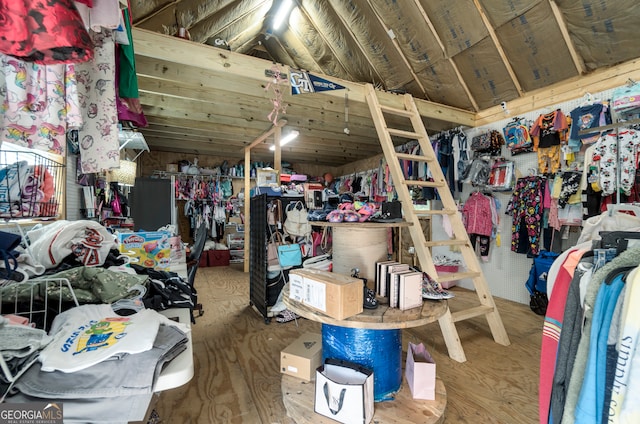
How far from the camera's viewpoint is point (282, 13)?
148 inches

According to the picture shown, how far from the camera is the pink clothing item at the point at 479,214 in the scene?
3958 mm

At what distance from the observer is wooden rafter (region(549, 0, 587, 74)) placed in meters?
2.68

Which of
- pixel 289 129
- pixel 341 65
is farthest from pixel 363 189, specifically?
pixel 341 65

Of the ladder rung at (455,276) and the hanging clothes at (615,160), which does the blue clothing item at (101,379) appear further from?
the hanging clothes at (615,160)

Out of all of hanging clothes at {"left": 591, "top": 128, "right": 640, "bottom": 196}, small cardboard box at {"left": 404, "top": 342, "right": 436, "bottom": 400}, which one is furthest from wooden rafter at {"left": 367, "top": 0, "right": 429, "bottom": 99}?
small cardboard box at {"left": 404, "top": 342, "right": 436, "bottom": 400}

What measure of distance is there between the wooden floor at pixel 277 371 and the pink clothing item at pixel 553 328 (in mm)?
809

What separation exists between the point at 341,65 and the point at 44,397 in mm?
4464

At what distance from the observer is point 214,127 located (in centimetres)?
508

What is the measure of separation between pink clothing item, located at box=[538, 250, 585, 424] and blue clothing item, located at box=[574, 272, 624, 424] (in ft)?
0.46

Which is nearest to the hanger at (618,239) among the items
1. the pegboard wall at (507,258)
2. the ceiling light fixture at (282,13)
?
the pegboard wall at (507,258)

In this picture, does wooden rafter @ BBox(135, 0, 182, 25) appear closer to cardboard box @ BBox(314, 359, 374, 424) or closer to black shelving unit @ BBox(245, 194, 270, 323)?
black shelving unit @ BBox(245, 194, 270, 323)

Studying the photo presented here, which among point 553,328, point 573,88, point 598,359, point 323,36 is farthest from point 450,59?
point 598,359

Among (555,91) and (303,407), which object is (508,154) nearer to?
(555,91)

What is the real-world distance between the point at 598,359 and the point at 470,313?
70.9 inches
